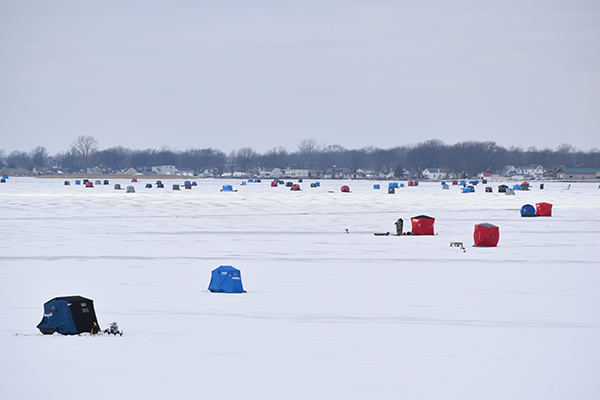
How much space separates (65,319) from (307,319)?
167 inches

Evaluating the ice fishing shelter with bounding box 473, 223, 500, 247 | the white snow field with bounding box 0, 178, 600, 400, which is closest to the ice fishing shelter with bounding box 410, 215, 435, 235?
the white snow field with bounding box 0, 178, 600, 400

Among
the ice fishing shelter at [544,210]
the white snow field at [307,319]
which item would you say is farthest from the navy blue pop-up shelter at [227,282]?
the ice fishing shelter at [544,210]

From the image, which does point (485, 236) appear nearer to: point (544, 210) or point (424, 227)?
point (424, 227)

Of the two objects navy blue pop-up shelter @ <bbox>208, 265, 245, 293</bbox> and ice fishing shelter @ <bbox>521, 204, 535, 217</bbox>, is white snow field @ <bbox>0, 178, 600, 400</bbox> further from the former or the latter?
ice fishing shelter @ <bbox>521, 204, 535, 217</bbox>

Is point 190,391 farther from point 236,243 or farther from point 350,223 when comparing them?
point 350,223

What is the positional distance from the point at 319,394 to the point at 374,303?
20.7 feet

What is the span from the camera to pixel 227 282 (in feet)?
54.0

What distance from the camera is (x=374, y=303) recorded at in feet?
49.6

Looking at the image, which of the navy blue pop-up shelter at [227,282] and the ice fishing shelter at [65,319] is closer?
the ice fishing shelter at [65,319]

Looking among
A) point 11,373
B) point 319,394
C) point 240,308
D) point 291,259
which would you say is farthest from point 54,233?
point 319,394

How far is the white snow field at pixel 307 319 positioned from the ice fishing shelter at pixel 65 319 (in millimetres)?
179

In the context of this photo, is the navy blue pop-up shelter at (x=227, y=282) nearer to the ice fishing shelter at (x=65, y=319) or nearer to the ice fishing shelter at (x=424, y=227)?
the ice fishing shelter at (x=65, y=319)

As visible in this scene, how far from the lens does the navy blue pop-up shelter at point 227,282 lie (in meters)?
16.4

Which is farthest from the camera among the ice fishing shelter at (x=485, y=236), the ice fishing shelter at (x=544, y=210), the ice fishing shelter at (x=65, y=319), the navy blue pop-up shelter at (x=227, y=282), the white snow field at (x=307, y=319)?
the ice fishing shelter at (x=544, y=210)
